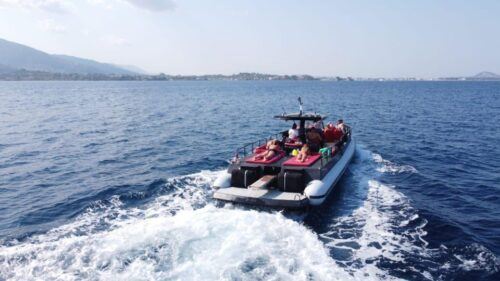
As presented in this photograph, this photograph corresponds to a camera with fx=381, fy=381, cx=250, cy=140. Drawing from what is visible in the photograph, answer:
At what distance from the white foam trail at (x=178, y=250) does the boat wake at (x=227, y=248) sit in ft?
0.11

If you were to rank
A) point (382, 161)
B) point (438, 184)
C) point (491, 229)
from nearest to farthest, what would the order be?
point (491, 229)
point (438, 184)
point (382, 161)

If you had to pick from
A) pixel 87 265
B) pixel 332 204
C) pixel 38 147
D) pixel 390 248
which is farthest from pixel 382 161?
pixel 38 147

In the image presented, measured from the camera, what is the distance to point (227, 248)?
12836 millimetres

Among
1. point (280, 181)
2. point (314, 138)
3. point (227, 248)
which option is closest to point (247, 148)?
point (314, 138)

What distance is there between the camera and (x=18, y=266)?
12.0 m

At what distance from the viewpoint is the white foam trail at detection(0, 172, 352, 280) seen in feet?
37.7

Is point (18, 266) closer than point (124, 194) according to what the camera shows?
Yes

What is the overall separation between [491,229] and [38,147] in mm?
33502

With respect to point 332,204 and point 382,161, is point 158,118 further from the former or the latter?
point 332,204

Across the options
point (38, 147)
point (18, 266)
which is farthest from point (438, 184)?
point (38, 147)

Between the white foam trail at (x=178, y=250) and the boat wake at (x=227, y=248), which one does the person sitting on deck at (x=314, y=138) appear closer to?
the boat wake at (x=227, y=248)

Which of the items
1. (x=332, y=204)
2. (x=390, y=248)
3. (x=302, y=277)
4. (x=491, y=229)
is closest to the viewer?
(x=302, y=277)

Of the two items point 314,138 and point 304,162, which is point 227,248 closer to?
point 304,162

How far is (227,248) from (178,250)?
1.63 meters
